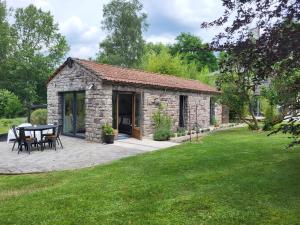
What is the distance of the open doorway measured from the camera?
644 inches

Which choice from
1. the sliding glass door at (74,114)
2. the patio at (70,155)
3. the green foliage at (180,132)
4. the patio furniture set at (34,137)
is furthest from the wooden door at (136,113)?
the patio furniture set at (34,137)

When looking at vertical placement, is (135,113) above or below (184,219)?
above

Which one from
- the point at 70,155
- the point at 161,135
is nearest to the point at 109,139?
the point at 161,135

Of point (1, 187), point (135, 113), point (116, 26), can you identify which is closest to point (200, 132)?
point (135, 113)

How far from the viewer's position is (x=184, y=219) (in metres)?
5.21

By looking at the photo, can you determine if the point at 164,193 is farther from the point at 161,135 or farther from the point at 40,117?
the point at 40,117

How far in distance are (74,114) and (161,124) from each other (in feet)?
14.8

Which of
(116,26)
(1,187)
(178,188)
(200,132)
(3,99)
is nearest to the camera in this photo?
(178,188)

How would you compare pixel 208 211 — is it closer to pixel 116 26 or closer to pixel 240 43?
pixel 240 43

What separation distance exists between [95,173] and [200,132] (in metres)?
11.7

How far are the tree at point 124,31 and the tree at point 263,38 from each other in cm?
3546

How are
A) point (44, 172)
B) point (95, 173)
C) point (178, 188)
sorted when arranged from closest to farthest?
point (178, 188), point (95, 173), point (44, 172)

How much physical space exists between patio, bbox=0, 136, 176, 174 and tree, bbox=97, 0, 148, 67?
2775cm

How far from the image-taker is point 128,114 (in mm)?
16672
